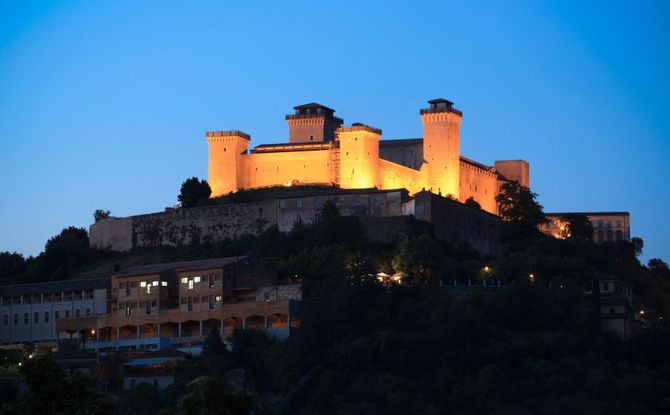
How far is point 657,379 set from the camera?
236ft

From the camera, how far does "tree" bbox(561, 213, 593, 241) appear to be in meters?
108

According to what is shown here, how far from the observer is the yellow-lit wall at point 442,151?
346 ft

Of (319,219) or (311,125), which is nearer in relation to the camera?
(319,219)

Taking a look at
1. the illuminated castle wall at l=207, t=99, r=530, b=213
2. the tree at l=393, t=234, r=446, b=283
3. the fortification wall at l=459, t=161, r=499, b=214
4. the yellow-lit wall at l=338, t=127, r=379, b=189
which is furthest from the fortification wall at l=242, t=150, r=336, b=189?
the tree at l=393, t=234, r=446, b=283

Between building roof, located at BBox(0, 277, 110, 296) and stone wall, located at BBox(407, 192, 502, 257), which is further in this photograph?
stone wall, located at BBox(407, 192, 502, 257)

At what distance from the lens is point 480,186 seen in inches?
4348

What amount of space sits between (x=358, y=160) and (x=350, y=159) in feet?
2.07

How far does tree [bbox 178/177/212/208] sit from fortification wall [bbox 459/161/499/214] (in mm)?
17016

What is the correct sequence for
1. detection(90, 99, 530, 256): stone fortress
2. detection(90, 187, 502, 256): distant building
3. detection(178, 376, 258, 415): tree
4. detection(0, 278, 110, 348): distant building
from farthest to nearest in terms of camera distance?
detection(90, 99, 530, 256): stone fortress, detection(90, 187, 502, 256): distant building, detection(0, 278, 110, 348): distant building, detection(178, 376, 258, 415): tree

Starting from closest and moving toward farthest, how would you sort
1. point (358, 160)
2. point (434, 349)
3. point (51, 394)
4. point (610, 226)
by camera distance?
point (51, 394) → point (434, 349) → point (358, 160) → point (610, 226)

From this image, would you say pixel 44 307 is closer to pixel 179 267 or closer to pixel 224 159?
pixel 179 267

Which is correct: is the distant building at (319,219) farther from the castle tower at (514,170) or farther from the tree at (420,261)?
the castle tower at (514,170)

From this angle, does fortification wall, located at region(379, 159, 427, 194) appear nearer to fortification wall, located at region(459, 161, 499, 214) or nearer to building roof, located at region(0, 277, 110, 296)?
fortification wall, located at region(459, 161, 499, 214)

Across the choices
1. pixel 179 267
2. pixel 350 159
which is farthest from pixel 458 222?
pixel 179 267
